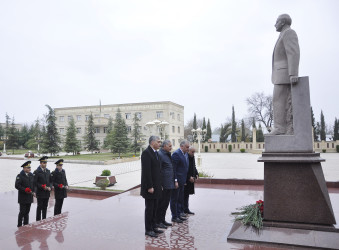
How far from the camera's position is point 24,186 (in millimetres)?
5512

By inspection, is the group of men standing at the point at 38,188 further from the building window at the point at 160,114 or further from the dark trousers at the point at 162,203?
the building window at the point at 160,114

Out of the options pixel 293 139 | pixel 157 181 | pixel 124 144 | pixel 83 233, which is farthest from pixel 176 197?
pixel 124 144

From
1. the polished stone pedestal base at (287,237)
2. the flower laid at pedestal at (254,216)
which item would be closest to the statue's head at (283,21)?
the flower laid at pedestal at (254,216)

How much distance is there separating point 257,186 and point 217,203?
130 inches

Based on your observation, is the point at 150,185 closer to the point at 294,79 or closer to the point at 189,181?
the point at 189,181

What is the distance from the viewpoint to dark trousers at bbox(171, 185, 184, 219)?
5.22 m

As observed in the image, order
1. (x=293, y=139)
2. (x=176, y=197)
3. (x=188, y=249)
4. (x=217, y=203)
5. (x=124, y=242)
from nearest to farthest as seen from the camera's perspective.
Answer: (x=188, y=249) → (x=124, y=242) → (x=293, y=139) → (x=176, y=197) → (x=217, y=203)

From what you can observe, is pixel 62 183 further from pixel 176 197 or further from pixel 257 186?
pixel 257 186

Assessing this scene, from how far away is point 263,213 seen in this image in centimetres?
446

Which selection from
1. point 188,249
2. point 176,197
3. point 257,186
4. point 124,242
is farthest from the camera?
point 257,186

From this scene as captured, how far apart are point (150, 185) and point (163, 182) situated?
0.50m

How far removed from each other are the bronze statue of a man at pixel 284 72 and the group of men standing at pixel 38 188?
487 centimetres

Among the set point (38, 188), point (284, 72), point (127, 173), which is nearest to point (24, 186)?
point (38, 188)

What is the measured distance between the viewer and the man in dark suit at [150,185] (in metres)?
4.35
